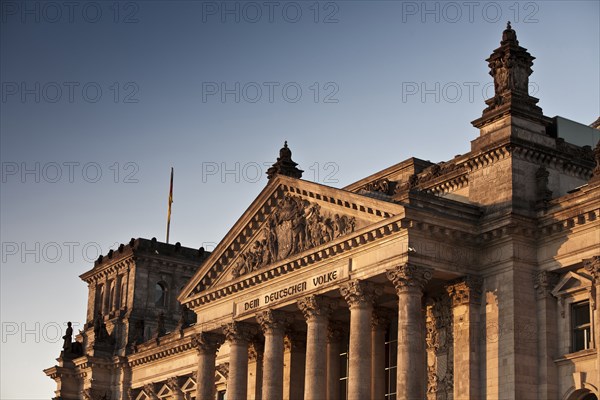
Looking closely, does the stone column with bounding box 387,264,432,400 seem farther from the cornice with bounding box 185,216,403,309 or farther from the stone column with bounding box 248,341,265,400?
the stone column with bounding box 248,341,265,400

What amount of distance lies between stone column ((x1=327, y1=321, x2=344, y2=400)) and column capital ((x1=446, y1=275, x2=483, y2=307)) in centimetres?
846

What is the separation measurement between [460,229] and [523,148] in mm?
3980

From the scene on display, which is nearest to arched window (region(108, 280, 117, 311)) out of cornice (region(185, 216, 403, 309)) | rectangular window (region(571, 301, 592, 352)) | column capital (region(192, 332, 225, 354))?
cornice (region(185, 216, 403, 309))

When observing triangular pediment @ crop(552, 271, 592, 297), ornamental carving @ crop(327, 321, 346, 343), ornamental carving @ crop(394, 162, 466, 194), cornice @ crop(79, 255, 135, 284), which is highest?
cornice @ crop(79, 255, 135, 284)

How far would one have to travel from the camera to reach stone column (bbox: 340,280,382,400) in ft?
148

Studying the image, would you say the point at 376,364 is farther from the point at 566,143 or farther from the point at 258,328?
the point at 566,143

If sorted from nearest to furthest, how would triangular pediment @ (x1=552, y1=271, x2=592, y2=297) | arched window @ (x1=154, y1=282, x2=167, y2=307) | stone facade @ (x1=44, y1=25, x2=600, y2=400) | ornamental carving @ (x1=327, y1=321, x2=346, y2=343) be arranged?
triangular pediment @ (x1=552, y1=271, x2=592, y2=297), stone facade @ (x1=44, y1=25, x2=600, y2=400), ornamental carving @ (x1=327, y1=321, x2=346, y2=343), arched window @ (x1=154, y1=282, x2=167, y2=307)

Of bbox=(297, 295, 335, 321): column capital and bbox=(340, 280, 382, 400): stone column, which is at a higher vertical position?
bbox=(297, 295, 335, 321): column capital

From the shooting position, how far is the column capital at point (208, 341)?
5638cm

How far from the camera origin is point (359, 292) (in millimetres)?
46156

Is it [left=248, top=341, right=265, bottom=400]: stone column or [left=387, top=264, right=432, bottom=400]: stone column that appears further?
[left=248, top=341, right=265, bottom=400]: stone column

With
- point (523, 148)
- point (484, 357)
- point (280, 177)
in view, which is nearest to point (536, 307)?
point (484, 357)

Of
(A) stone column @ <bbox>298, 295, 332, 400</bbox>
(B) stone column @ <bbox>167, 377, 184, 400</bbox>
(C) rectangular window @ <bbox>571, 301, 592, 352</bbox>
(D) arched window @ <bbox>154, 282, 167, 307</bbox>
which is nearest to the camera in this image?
(C) rectangular window @ <bbox>571, 301, 592, 352</bbox>

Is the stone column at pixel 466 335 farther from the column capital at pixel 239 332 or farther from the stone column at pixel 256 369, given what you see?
the stone column at pixel 256 369
